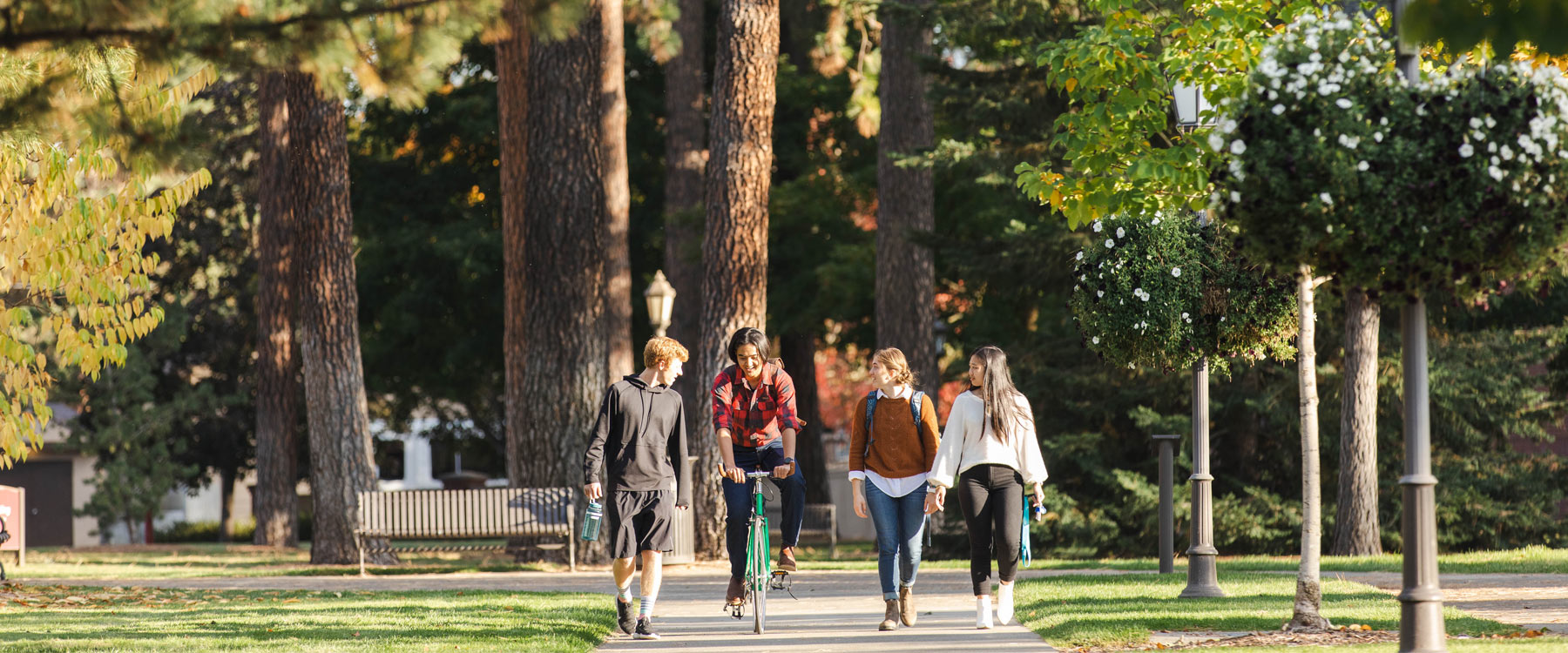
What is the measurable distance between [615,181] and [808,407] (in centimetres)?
1180

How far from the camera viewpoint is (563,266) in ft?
55.4

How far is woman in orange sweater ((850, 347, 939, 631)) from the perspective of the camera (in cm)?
923

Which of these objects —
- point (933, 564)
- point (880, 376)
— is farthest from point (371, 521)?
point (880, 376)

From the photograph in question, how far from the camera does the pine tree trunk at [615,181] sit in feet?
58.2

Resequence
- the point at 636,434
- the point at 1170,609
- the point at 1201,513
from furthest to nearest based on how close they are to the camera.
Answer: the point at 1201,513 → the point at 1170,609 → the point at 636,434

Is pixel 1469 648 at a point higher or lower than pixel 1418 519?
lower

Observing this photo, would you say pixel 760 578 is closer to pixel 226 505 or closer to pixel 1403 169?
pixel 1403 169

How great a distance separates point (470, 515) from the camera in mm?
16641

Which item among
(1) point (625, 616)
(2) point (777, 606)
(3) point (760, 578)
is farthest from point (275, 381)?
(3) point (760, 578)

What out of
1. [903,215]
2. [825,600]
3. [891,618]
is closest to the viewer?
[891,618]

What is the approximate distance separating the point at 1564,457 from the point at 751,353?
14.5 m

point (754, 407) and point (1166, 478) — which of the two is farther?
point (1166, 478)

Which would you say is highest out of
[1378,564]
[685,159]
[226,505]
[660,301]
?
[685,159]

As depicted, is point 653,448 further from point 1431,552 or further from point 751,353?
point 1431,552
